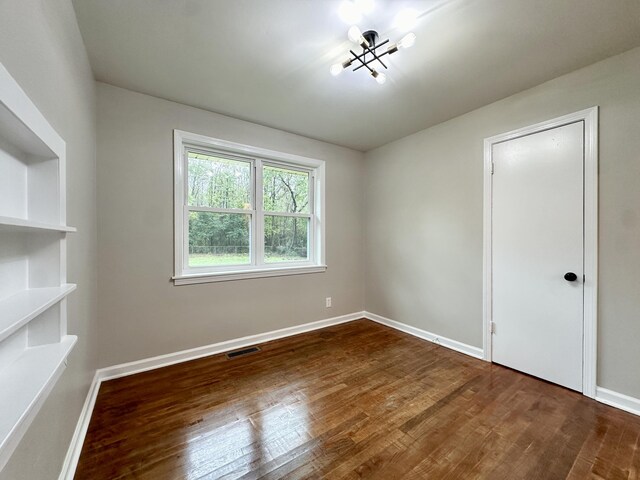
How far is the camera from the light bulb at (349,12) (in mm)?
1501

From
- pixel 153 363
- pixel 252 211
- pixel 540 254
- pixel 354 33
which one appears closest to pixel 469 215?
pixel 540 254

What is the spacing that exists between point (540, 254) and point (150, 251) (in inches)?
138

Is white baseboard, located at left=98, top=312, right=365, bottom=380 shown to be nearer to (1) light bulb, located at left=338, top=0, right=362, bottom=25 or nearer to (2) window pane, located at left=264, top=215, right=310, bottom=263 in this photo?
(2) window pane, located at left=264, top=215, right=310, bottom=263

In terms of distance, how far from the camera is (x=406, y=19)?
5.27 ft

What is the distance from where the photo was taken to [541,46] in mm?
1812

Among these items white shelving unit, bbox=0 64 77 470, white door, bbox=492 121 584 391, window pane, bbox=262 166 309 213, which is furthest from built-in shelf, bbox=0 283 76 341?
white door, bbox=492 121 584 391

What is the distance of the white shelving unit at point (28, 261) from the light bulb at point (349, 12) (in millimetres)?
1552

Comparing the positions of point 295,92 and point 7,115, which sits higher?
point 295,92

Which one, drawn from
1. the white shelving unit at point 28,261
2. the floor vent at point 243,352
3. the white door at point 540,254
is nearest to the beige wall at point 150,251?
the floor vent at point 243,352

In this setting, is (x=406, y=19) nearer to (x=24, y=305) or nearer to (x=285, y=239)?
(x=24, y=305)

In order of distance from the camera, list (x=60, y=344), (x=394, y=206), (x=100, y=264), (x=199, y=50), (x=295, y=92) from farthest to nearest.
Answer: (x=394, y=206)
(x=295, y=92)
(x=100, y=264)
(x=199, y=50)
(x=60, y=344)

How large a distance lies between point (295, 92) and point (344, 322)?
2939 mm

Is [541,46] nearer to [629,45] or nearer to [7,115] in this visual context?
[629,45]

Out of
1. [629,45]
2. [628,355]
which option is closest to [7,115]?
[629,45]
